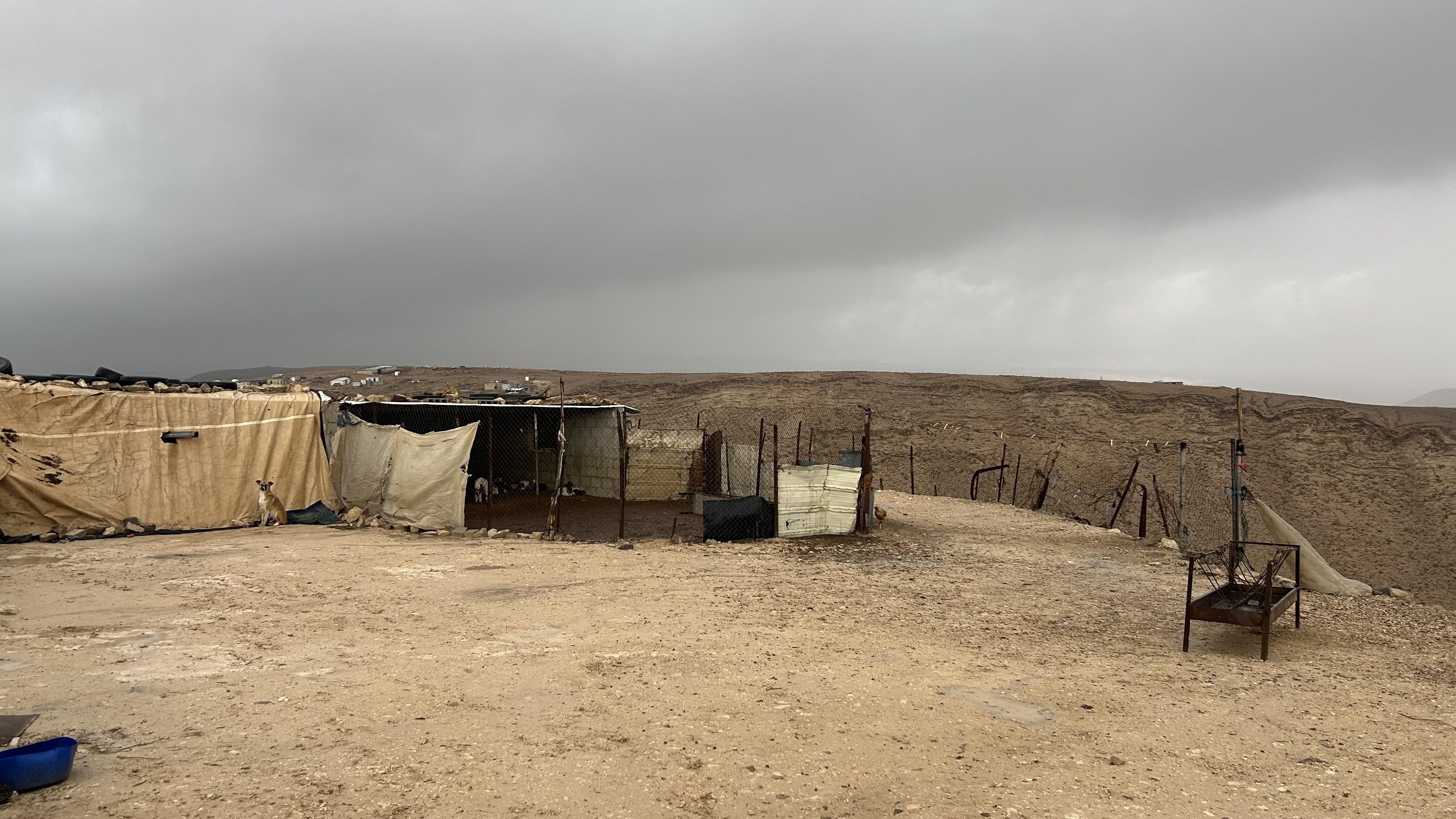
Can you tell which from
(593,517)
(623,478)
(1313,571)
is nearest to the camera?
(1313,571)

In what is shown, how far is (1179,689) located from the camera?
6.18 meters

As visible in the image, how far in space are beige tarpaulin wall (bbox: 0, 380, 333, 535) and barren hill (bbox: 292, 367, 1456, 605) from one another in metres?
13.7

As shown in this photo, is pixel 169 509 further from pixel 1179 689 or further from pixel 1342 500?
pixel 1342 500

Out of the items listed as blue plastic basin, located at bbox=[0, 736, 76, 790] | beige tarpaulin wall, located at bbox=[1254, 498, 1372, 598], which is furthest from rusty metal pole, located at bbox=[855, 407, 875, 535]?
blue plastic basin, located at bbox=[0, 736, 76, 790]

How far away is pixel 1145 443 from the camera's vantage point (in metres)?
33.2

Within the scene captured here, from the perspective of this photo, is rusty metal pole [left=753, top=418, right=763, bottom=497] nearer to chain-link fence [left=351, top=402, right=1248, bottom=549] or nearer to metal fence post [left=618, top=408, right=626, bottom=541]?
chain-link fence [left=351, top=402, right=1248, bottom=549]

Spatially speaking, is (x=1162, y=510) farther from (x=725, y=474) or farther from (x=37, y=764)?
(x=37, y=764)

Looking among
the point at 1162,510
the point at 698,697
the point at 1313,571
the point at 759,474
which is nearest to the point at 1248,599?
the point at 1313,571

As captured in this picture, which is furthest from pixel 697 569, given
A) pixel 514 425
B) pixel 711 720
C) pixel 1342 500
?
pixel 1342 500

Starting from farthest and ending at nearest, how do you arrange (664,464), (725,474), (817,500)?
(664,464) < (725,474) < (817,500)

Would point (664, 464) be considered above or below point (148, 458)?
below

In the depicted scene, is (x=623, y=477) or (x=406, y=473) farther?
(x=406, y=473)

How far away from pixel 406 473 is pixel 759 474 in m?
7.06

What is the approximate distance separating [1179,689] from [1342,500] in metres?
27.1
